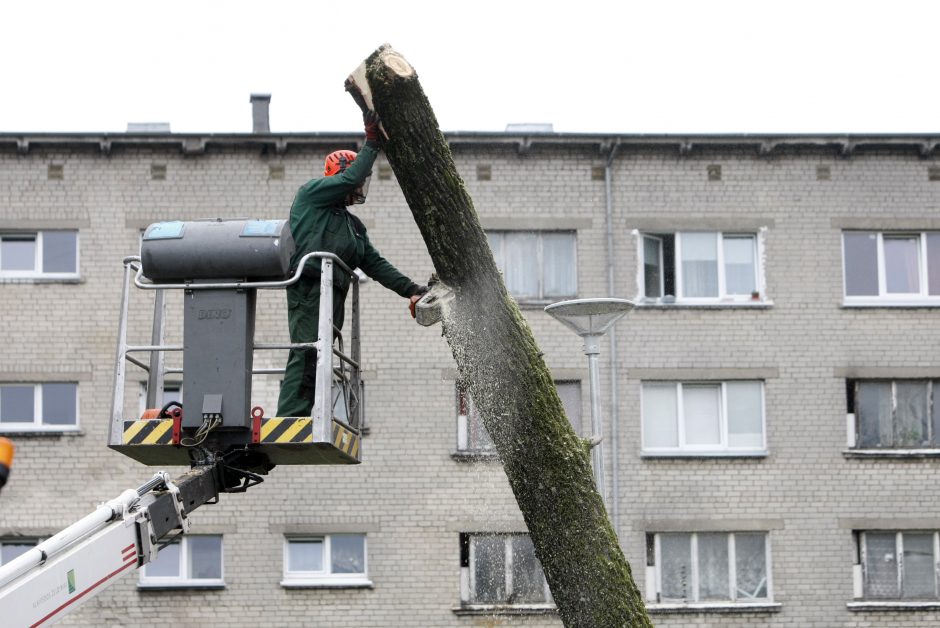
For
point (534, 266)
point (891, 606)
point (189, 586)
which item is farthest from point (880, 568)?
point (189, 586)

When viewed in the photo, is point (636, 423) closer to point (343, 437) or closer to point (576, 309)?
point (576, 309)

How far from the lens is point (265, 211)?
22.7m

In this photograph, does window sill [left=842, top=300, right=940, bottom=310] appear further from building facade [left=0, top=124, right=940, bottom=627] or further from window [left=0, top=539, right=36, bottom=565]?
window [left=0, top=539, right=36, bottom=565]

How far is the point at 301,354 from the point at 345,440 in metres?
0.54

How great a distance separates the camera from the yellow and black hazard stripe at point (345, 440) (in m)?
7.54

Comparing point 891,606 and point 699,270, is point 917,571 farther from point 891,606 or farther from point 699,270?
point 699,270

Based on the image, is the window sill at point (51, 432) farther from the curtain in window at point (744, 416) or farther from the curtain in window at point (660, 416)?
the curtain in window at point (744, 416)

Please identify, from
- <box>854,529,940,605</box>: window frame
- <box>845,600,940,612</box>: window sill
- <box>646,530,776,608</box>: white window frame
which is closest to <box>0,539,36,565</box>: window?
<box>646,530,776,608</box>: white window frame

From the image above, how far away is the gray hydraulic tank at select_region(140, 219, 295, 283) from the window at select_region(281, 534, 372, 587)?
49.4 ft

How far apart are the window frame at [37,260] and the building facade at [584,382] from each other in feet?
0.15

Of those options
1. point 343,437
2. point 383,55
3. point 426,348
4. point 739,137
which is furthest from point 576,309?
point 739,137

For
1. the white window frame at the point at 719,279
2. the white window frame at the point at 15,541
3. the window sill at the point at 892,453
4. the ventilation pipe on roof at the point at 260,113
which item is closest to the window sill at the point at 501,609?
the white window frame at the point at 719,279

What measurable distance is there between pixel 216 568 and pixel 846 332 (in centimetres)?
1059

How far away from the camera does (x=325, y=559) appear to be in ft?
71.9
